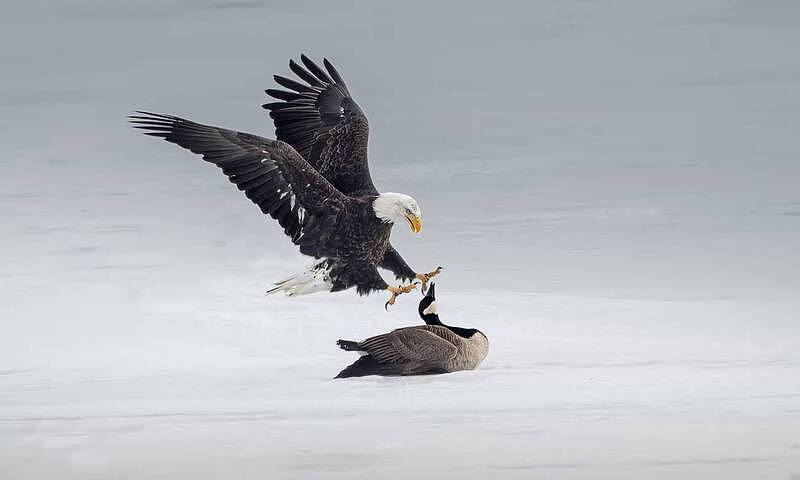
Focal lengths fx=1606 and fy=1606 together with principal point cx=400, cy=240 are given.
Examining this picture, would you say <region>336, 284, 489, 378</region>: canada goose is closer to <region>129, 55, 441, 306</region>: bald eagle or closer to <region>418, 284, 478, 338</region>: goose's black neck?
<region>418, 284, 478, 338</region>: goose's black neck

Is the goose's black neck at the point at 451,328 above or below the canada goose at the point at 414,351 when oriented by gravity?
above

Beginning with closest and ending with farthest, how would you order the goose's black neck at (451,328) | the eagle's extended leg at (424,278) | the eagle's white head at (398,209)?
the goose's black neck at (451,328) < the eagle's white head at (398,209) < the eagle's extended leg at (424,278)

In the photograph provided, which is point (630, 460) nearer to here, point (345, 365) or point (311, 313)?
point (345, 365)

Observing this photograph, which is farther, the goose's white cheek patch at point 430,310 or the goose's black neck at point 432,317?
the goose's white cheek patch at point 430,310

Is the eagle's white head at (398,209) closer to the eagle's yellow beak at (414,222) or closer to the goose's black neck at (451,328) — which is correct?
the eagle's yellow beak at (414,222)

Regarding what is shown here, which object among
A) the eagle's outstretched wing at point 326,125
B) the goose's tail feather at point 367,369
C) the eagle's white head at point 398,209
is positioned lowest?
the goose's tail feather at point 367,369

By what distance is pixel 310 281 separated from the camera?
9.11 meters

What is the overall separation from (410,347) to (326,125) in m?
2.02

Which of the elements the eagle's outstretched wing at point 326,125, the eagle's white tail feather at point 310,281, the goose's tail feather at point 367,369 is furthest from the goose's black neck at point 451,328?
the eagle's outstretched wing at point 326,125

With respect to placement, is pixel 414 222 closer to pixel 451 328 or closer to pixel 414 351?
pixel 451 328

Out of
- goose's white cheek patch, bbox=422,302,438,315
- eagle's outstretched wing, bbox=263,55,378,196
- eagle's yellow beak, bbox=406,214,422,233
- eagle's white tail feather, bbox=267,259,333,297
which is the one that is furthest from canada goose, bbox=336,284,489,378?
eagle's outstretched wing, bbox=263,55,378,196

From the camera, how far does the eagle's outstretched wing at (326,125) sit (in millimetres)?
9523

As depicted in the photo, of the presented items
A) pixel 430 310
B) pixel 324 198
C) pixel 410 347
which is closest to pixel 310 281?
pixel 324 198

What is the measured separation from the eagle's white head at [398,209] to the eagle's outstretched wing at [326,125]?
1.69ft
